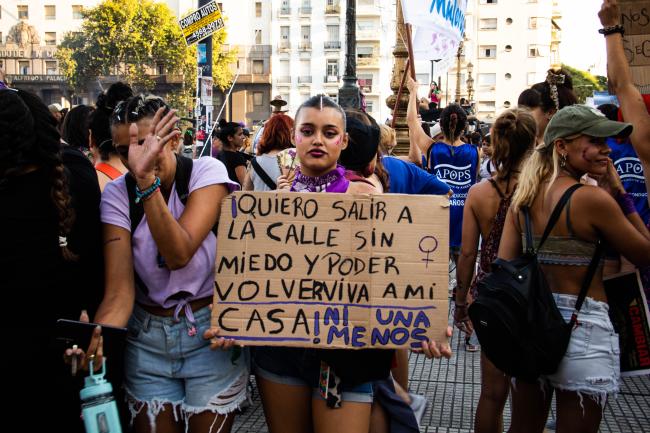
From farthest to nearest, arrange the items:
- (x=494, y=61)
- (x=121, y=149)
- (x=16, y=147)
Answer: (x=494, y=61) < (x=121, y=149) < (x=16, y=147)

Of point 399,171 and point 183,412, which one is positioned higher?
point 399,171

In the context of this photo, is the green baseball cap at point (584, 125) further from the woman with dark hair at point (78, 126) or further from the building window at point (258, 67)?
the building window at point (258, 67)

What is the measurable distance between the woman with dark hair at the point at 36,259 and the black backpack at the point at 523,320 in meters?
1.73

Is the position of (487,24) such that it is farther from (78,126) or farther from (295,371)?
(295,371)

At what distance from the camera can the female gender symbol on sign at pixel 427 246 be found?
3.10 metres

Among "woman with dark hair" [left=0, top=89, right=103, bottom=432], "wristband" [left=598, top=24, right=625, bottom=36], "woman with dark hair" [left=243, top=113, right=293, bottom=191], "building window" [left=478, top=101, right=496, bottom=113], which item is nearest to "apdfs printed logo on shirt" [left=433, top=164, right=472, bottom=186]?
"woman with dark hair" [left=243, top=113, right=293, bottom=191]

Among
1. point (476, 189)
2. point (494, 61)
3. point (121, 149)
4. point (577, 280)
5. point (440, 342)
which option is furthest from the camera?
point (494, 61)

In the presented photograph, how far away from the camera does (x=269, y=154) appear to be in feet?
19.2

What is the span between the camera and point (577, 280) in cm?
352

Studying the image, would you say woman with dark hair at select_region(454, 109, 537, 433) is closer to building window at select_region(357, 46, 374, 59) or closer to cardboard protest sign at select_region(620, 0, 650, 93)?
cardboard protest sign at select_region(620, 0, 650, 93)

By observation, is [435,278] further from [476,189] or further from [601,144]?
[476,189]

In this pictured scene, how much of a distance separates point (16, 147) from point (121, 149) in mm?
625

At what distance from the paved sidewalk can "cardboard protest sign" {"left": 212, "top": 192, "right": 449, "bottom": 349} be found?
2508 mm

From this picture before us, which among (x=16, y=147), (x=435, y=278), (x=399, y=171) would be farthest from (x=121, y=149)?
(x=399, y=171)
